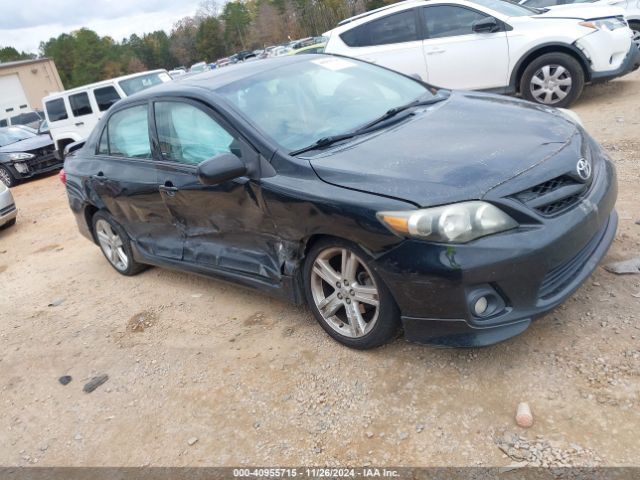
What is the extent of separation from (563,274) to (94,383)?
2.93 m

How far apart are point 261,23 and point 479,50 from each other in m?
77.9

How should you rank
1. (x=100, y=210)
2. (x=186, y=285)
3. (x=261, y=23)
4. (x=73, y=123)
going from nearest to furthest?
1. (x=186, y=285)
2. (x=100, y=210)
3. (x=73, y=123)
4. (x=261, y=23)

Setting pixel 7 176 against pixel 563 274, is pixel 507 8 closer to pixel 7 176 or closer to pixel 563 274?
pixel 563 274

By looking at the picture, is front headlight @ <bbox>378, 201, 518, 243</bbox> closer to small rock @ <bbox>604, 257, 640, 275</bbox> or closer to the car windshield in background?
small rock @ <bbox>604, 257, 640, 275</bbox>

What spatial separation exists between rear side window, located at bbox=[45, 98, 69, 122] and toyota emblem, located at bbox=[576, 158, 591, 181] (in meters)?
12.9

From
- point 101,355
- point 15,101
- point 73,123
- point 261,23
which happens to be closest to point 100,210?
point 101,355

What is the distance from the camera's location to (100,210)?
5.25 m

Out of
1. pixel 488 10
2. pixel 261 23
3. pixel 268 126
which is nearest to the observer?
pixel 268 126

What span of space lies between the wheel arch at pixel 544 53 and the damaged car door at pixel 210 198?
17.4ft

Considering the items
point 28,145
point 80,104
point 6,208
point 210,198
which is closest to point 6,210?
point 6,208

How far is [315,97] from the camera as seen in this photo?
379cm

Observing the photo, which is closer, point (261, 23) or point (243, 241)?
point (243, 241)

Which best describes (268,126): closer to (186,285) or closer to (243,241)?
(243,241)

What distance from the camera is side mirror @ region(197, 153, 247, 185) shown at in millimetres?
3215
